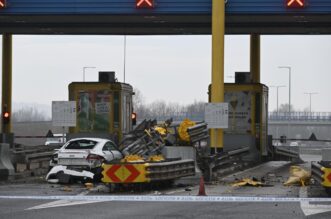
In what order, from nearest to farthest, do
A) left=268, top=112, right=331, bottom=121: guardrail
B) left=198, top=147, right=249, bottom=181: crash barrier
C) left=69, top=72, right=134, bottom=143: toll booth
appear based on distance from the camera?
left=198, top=147, right=249, bottom=181: crash barrier, left=69, top=72, right=134, bottom=143: toll booth, left=268, top=112, right=331, bottom=121: guardrail

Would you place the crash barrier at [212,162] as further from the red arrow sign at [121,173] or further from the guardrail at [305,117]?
the guardrail at [305,117]

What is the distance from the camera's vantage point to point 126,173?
18656mm

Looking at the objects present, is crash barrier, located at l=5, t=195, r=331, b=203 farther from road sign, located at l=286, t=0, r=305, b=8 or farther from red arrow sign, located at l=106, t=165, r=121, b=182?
road sign, located at l=286, t=0, r=305, b=8

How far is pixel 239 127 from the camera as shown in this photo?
1170 inches

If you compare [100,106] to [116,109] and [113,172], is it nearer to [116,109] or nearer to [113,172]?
[116,109]

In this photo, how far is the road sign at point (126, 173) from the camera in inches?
731

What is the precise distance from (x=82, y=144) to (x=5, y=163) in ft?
9.24

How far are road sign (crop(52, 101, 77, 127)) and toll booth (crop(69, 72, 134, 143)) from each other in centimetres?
290

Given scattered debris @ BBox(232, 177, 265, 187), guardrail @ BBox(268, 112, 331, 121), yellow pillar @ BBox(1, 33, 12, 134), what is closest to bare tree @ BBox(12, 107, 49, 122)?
guardrail @ BBox(268, 112, 331, 121)

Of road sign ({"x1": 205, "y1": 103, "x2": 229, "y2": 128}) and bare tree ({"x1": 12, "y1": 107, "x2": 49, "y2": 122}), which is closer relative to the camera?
road sign ({"x1": 205, "y1": 103, "x2": 229, "y2": 128})

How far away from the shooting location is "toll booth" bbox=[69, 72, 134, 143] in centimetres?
2900

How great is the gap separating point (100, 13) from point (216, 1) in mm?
4453

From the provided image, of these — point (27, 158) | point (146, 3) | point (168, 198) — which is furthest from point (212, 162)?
point (146, 3)

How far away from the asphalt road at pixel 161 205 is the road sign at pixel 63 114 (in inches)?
189
